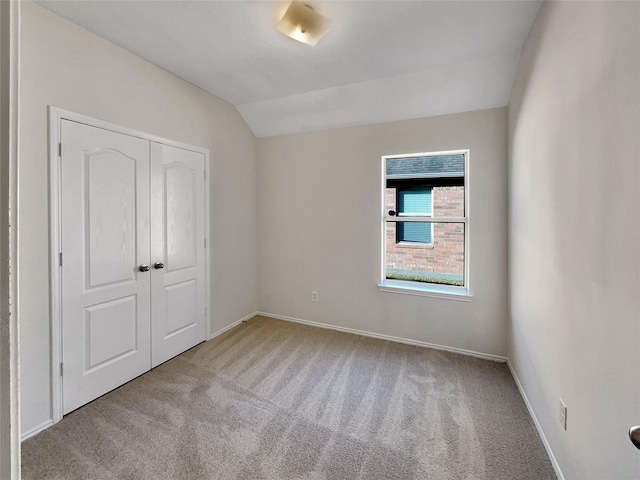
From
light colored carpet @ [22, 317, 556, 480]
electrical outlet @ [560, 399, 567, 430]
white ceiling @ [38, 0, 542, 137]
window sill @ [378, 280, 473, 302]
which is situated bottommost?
light colored carpet @ [22, 317, 556, 480]

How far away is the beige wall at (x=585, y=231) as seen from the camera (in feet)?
3.22

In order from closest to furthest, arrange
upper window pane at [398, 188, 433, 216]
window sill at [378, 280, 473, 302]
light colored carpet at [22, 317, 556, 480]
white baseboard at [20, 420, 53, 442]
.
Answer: light colored carpet at [22, 317, 556, 480]
white baseboard at [20, 420, 53, 442]
window sill at [378, 280, 473, 302]
upper window pane at [398, 188, 433, 216]

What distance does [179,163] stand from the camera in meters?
2.77

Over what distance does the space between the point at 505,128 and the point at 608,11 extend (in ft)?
5.66

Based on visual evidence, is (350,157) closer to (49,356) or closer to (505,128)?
(505,128)

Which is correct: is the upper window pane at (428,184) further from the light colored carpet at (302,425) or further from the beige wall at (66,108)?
the beige wall at (66,108)

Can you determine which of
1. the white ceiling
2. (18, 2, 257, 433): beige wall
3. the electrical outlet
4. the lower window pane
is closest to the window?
the lower window pane

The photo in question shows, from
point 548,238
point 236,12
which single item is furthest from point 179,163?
point 548,238

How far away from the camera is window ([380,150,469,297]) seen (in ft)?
9.78

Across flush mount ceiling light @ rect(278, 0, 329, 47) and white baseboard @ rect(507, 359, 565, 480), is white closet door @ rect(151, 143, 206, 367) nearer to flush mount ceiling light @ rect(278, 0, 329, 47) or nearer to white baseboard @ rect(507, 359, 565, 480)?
flush mount ceiling light @ rect(278, 0, 329, 47)

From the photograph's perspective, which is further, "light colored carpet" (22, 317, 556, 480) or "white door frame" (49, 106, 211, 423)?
"white door frame" (49, 106, 211, 423)

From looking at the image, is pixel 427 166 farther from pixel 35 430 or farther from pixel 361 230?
pixel 35 430

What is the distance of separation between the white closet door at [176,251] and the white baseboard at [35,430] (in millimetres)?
768

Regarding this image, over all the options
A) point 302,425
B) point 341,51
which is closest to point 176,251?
point 302,425
